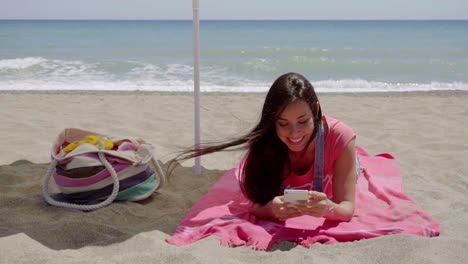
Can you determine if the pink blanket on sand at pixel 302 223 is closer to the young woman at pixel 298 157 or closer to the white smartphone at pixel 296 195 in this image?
the young woman at pixel 298 157

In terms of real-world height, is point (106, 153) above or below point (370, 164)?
above

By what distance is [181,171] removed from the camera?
12.5ft

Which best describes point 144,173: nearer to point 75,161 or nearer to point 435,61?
point 75,161

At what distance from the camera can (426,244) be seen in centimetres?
237

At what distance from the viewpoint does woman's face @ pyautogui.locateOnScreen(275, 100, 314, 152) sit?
97.2 inches

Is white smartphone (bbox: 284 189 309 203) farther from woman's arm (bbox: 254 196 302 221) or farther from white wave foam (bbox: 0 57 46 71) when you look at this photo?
white wave foam (bbox: 0 57 46 71)

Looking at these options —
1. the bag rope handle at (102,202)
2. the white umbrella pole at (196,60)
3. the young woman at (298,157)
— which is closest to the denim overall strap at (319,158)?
the young woman at (298,157)

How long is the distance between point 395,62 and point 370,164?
11.9m

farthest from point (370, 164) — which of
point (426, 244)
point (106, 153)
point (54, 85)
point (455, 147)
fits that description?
point (54, 85)

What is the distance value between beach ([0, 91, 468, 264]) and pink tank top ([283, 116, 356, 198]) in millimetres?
481

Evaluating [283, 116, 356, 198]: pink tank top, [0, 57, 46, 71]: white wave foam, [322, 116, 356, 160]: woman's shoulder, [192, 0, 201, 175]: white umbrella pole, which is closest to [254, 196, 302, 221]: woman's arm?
[283, 116, 356, 198]: pink tank top

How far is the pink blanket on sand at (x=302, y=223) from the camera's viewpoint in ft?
8.25

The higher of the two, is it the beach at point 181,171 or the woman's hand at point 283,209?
the woman's hand at point 283,209

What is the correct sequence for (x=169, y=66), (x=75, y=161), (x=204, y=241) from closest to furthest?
(x=204, y=241)
(x=75, y=161)
(x=169, y=66)
